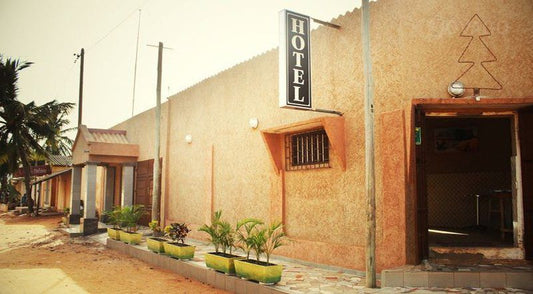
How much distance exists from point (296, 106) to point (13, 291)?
6.60 m

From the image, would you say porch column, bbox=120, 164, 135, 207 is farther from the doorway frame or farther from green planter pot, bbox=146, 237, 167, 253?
the doorway frame

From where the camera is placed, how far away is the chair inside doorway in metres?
11.8

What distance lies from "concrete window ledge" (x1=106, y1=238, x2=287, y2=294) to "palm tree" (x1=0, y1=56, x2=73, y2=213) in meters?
16.4

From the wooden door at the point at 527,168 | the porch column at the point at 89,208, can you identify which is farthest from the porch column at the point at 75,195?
the wooden door at the point at 527,168

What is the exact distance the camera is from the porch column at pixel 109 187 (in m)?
22.7

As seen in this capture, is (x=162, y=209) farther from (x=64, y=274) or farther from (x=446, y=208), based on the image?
(x=446, y=208)

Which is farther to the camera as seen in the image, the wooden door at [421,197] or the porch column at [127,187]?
the porch column at [127,187]

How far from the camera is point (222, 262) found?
8383 mm

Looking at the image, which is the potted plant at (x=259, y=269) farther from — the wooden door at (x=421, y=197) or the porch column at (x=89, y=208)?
the porch column at (x=89, y=208)

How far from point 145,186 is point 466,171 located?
512 inches

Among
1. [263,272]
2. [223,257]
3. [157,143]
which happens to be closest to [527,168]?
[263,272]

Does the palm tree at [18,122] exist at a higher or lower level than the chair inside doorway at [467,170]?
higher

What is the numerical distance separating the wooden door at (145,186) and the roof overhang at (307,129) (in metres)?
9.21

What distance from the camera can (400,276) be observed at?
6875 millimetres
